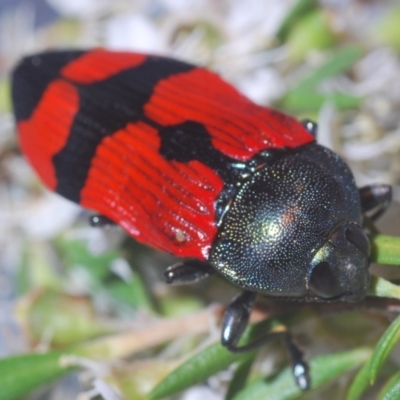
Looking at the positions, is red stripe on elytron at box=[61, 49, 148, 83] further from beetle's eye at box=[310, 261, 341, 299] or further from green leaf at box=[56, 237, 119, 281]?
beetle's eye at box=[310, 261, 341, 299]

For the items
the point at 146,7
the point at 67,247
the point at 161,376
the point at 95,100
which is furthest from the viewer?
the point at 146,7

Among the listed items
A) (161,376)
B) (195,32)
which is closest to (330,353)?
(161,376)

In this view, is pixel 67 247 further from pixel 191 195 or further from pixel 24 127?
pixel 191 195

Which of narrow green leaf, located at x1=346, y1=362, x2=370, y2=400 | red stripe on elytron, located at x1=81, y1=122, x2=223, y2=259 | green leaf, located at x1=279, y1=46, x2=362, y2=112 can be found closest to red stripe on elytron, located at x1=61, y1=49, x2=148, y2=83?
red stripe on elytron, located at x1=81, y1=122, x2=223, y2=259

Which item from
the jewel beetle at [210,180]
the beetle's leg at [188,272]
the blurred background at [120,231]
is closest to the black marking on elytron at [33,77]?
the jewel beetle at [210,180]

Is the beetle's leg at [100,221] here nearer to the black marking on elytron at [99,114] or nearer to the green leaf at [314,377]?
the black marking on elytron at [99,114]

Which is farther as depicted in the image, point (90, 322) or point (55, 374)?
point (90, 322)

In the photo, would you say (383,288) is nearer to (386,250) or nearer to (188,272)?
(386,250)
